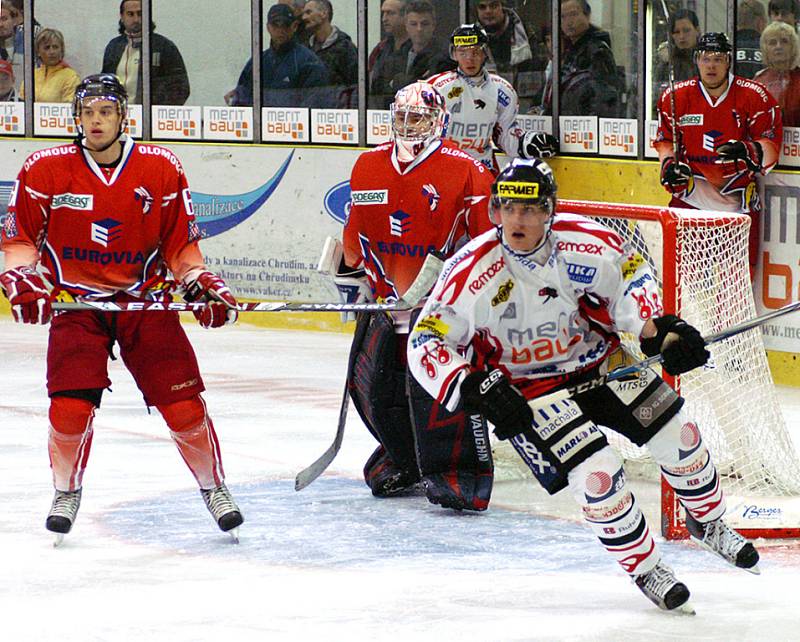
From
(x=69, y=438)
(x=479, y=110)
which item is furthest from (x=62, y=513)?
(x=479, y=110)

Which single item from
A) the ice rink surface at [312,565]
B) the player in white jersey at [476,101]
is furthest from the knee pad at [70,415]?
the player in white jersey at [476,101]

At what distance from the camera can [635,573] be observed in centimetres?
378

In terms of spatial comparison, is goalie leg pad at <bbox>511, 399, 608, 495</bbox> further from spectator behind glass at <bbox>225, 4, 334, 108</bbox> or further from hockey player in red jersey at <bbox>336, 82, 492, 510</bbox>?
spectator behind glass at <bbox>225, 4, 334, 108</bbox>

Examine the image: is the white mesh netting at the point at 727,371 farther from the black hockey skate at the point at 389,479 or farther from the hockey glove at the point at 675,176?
the hockey glove at the point at 675,176

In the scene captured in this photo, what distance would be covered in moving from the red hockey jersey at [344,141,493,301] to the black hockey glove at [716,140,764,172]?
2.21 meters

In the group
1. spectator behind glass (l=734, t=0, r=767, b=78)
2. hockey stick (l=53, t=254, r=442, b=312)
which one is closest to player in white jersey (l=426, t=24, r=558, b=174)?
spectator behind glass (l=734, t=0, r=767, b=78)

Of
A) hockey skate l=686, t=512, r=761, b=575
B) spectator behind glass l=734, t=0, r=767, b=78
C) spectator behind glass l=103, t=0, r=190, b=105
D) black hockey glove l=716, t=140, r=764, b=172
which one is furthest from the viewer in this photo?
spectator behind glass l=103, t=0, r=190, b=105

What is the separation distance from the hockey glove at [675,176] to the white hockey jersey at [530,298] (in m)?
3.34

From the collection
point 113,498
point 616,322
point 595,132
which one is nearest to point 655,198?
point 595,132

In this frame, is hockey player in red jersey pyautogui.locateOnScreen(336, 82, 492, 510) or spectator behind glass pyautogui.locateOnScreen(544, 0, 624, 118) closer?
hockey player in red jersey pyautogui.locateOnScreen(336, 82, 492, 510)

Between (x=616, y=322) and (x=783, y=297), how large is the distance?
342cm

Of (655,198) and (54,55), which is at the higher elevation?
(54,55)

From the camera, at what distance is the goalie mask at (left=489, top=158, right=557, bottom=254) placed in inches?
147

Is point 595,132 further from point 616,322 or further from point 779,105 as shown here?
point 616,322
